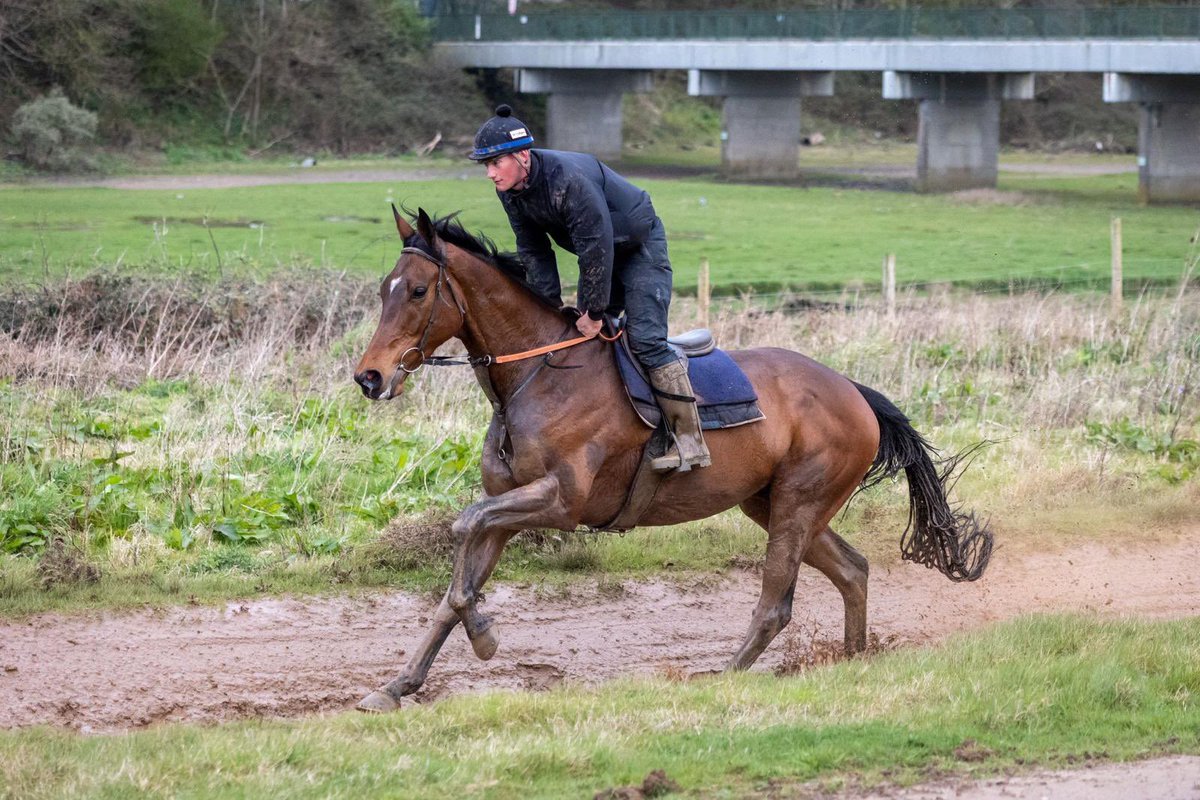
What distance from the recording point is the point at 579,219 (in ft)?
22.6

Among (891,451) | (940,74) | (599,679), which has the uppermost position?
(940,74)

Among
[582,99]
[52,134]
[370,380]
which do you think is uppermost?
[582,99]

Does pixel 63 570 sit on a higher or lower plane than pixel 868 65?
lower

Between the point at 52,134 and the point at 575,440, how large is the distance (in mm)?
31406

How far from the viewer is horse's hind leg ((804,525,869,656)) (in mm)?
8227

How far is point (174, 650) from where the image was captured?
8.16 meters

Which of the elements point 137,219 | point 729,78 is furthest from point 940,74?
point 137,219

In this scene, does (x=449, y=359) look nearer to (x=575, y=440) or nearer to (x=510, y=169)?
(x=575, y=440)

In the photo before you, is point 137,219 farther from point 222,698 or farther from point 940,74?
point 940,74

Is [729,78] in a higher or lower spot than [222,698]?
higher

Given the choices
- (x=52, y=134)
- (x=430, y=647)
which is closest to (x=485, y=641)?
(x=430, y=647)

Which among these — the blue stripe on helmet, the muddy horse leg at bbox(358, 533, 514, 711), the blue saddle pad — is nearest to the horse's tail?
the blue saddle pad

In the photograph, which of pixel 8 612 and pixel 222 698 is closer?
pixel 222 698

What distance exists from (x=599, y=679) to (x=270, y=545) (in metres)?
2.74
